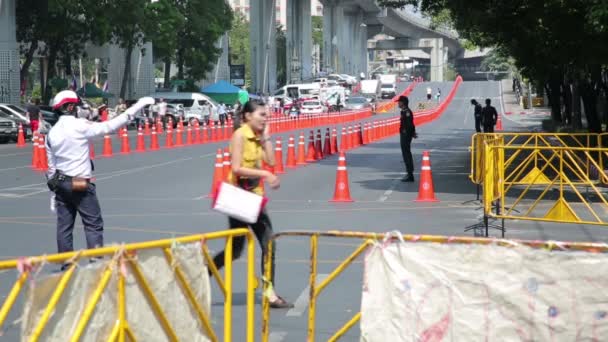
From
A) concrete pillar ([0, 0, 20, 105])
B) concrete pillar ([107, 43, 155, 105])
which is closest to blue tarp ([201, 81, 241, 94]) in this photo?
concrete pillar ([107, 43, 155, 105])

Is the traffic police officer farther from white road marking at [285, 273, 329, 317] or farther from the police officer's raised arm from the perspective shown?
white road marking at [285, 273, 329, 317]

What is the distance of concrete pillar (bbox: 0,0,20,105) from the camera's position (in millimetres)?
59844

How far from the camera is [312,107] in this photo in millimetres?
87625

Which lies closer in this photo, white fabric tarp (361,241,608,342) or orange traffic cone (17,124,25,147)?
white fabric tarp (361,241,608,342)

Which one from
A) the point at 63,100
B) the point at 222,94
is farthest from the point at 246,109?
the point at 222,94

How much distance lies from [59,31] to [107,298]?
58756 mm

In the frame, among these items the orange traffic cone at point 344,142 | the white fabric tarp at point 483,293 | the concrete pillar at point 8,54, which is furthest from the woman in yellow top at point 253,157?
the concrete pillar at point 8,54

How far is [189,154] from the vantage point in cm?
3753

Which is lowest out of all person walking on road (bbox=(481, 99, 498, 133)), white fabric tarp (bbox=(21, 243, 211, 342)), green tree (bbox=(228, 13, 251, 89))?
person walking on road (bbox=(481, 99, 498, 133))

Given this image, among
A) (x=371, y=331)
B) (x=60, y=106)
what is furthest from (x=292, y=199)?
(x=371, y=331)

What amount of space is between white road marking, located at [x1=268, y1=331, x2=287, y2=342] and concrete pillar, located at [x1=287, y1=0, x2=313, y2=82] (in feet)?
358

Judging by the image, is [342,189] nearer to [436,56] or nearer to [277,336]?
[277,336]

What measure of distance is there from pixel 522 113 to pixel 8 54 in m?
42.1

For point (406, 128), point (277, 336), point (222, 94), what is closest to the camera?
point (277, 336)
